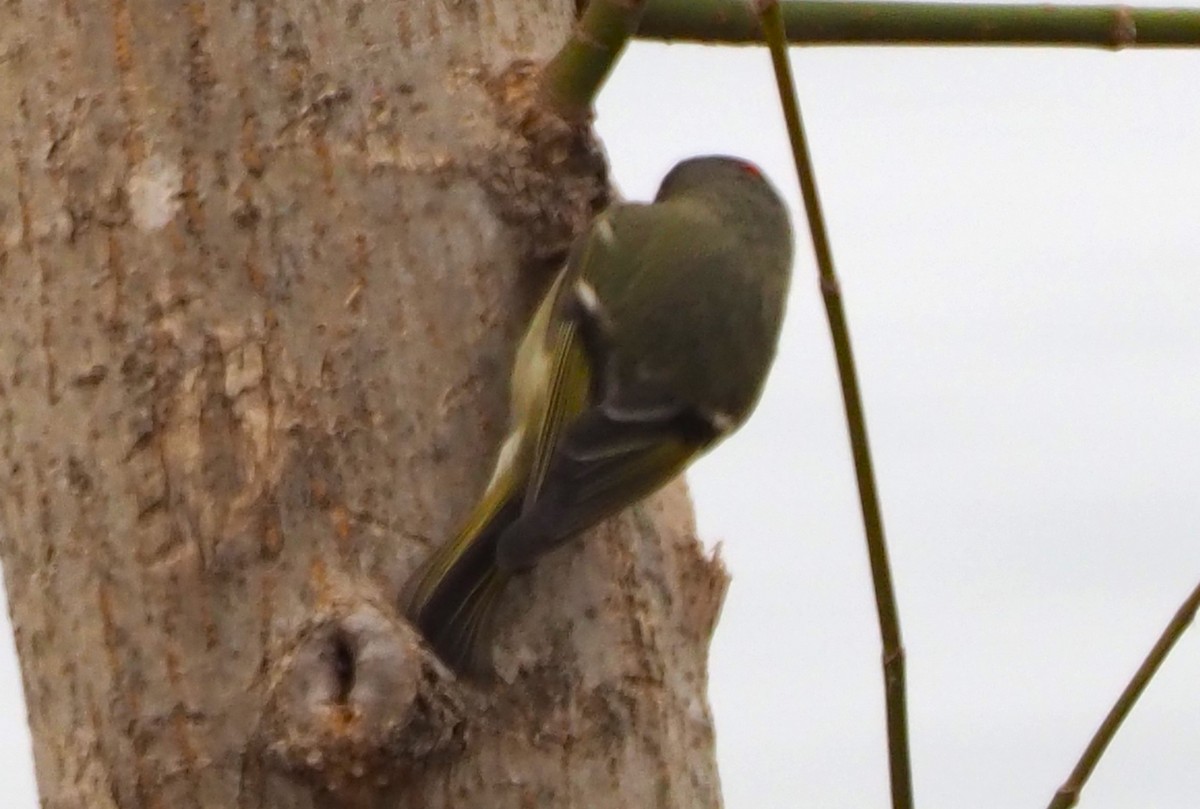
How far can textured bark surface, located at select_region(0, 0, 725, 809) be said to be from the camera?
121 cm

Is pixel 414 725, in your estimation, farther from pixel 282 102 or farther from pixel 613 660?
pixel 282 102

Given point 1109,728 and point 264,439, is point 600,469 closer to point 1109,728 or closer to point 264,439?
point 264,439

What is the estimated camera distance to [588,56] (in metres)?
1.39

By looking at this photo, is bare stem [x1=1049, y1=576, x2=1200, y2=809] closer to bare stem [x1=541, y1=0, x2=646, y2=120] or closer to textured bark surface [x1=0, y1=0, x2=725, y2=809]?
textured bark surface [x1=0, y1=0, x2=725, y2=809]

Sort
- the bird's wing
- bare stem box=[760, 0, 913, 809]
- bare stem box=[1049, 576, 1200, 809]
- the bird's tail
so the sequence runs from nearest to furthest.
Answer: bare stem box=[760, 0, 913, 809] < bare stem box=[1049, 576, 1200, 809] < the bird's tail < the bird's wing

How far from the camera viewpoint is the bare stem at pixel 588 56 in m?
1.33

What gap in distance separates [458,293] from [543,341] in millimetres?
189

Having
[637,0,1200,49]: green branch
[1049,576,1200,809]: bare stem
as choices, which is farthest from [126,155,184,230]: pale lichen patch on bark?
[1049,576,1200,809]: bare stem

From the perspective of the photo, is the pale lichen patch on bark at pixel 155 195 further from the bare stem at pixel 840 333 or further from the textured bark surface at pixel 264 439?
the bare stem at pixel 840 333

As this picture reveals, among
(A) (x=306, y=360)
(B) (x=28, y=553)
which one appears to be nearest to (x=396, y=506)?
(A) (x=306, y=360)

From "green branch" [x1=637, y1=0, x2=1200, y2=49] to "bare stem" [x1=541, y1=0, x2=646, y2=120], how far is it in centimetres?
16

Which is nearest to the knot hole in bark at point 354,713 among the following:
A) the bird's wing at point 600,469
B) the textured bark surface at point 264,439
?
the textured bark surface at point 264,439

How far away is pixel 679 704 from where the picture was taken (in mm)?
1354

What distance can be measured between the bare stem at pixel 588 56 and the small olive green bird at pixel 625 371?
0.13 m
